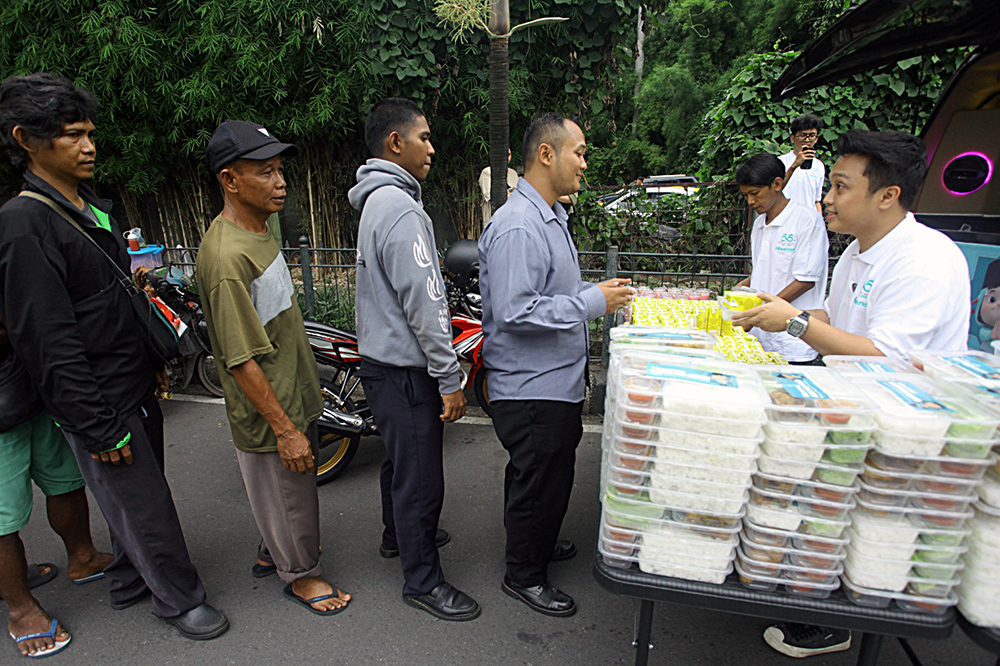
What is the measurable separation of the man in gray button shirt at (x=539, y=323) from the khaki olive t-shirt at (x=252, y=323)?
80cm

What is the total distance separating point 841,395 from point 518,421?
Result: 116cm

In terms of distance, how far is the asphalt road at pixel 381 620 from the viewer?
221 cm

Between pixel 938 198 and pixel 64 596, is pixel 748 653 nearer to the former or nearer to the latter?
pixel 64 596

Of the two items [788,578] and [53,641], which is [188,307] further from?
[788,578]

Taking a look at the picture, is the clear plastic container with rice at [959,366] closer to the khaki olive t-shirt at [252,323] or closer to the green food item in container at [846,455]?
the green food item in container at [846,455]

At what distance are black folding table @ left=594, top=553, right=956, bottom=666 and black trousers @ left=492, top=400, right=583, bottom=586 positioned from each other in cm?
75

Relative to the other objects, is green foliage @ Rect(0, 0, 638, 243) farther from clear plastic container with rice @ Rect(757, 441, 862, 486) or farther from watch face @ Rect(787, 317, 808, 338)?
clear plastic container with rice @ Rect(757, 441, 862, 486)

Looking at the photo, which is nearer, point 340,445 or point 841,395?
point 841,395

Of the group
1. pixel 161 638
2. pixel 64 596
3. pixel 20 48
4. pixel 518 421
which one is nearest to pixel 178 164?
pixel 20 48

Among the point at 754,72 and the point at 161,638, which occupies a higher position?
the point at 754,72

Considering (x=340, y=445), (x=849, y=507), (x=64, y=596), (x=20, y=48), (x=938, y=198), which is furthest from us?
(x=20, y=48)

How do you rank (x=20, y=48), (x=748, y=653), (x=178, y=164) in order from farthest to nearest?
(x=178, y=164)
(x=20, y=48)
(x=748, y=653)

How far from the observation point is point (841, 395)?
53.4 inches

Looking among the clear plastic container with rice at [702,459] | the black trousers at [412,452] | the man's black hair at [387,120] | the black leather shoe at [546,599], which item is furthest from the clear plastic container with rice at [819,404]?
the man's black hair at [387,120]
